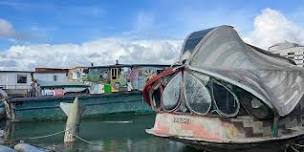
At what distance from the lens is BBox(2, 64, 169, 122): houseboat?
1168 inches

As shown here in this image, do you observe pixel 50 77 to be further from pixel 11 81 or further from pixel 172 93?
pixel 172 93

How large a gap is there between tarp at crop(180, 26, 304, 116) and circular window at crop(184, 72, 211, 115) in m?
0.39

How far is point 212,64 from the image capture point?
46.7ft

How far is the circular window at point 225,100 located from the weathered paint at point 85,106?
17205mm

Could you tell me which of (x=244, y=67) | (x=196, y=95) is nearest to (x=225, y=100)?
(x=196, y=95)

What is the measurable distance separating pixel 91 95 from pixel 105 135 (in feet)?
28.0

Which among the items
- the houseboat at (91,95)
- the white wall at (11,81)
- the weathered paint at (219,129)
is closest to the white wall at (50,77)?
the houseboat at (91,95)

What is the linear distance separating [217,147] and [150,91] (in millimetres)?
3420

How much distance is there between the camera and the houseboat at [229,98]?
1293cm

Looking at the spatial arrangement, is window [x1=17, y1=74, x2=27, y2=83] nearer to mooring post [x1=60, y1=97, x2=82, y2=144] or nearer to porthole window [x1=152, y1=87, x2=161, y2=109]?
mooring post [x1=60, y1=97, x2=82, y2=144]

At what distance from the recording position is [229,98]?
13.1 metres

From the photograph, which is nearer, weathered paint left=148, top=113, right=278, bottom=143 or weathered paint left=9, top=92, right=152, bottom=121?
weathered paint left=148, top=113, right=278, bottom=143

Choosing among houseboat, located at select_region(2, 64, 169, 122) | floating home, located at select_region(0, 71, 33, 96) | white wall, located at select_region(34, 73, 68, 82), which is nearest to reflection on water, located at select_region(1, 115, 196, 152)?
houseboat, located at select_region(2, 64, 169, 122)

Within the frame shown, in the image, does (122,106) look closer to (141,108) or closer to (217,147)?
(141,108)
